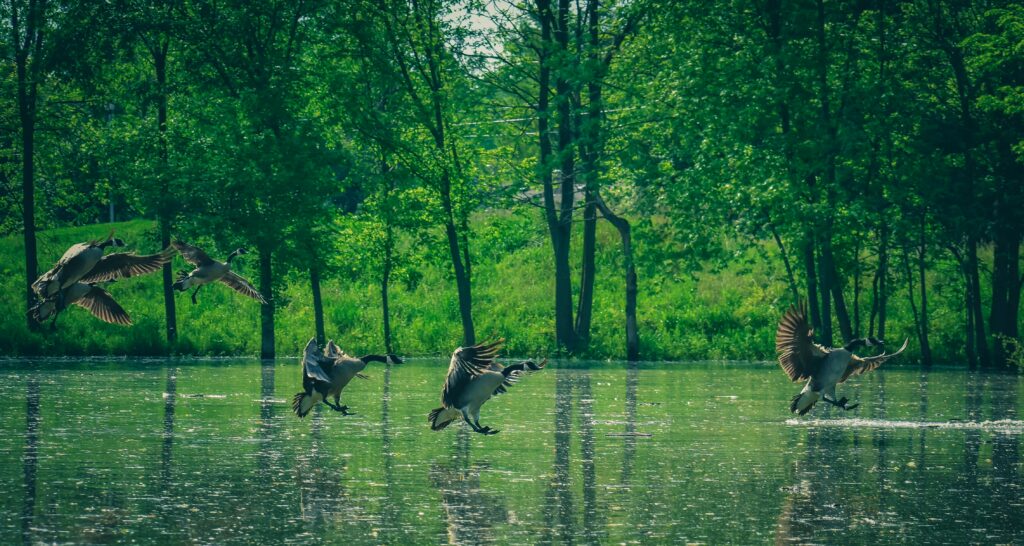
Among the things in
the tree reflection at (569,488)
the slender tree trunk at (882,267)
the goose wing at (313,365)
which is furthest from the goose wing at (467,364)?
the slender tree trunk at (882,267)

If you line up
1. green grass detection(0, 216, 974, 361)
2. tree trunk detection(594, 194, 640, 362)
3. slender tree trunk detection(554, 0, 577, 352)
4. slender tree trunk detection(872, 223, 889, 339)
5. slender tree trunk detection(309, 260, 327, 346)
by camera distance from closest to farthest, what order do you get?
1. slender tree trunk detection(872, 223, 889, 339)
2. slender tree trunk detection(309, 260, 327, 346)
3. green grass detection(0, 216, 974, 361)
4. tree trunk detection(594, 194, 640, 362)
5. slender tree trunk detection(554, 0, 577, 352)

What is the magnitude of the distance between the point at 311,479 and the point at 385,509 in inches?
87.5

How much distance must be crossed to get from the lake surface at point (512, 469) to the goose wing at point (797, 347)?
3.34ft

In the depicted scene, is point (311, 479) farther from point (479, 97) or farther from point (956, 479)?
point (479, 97)

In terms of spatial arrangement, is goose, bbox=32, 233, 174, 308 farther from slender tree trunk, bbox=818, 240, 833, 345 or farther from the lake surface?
slender tree trunk, bbox=818, 240, 833, 345

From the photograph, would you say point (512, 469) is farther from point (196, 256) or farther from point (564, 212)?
point (564, 212)

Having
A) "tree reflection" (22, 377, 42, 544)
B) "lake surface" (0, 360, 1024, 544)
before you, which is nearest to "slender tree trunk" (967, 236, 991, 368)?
"lake surface" (0, 360, 1024, 544)

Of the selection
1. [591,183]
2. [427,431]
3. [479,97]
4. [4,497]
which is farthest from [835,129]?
[4,497]

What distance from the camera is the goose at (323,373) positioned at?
17312mm

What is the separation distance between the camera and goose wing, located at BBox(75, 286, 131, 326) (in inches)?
748

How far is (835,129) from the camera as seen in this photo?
3891 centimetres

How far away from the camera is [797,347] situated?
1933 centimetres

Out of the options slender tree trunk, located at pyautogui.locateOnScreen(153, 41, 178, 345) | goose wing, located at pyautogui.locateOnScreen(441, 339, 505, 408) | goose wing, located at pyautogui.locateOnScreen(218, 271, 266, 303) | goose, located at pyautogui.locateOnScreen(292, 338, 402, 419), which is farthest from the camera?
slender tree trunk, located at pyautogui.locateOnScreen(153, 41, 178, 345)

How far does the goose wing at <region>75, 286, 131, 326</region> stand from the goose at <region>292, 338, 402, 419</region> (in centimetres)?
287
